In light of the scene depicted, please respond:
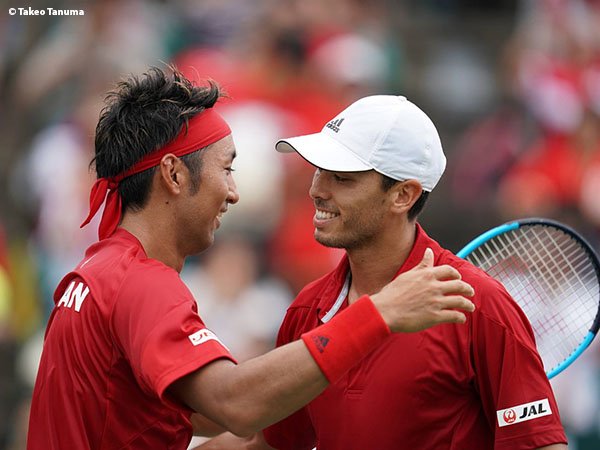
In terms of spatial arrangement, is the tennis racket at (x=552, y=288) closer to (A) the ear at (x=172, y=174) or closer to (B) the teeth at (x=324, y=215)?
(B) the teeth at (x=324, y=215)

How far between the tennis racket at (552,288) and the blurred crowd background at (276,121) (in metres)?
3.69

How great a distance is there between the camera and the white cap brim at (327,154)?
3762 millimetres

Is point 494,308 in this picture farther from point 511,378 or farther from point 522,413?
point 522,413

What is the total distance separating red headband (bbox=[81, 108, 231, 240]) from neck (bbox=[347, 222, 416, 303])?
0.63 meters

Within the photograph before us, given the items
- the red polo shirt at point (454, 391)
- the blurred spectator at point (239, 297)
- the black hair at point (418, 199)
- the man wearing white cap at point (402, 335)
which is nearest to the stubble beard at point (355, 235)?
the man wearing white cap at point (402, 335)

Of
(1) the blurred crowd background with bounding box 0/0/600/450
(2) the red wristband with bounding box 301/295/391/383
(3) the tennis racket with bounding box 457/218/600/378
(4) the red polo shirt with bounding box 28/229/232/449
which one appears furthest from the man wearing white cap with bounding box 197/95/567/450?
(1) the blurred crowd background with bounding box 0/0/600/450

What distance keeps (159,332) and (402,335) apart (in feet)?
2.84

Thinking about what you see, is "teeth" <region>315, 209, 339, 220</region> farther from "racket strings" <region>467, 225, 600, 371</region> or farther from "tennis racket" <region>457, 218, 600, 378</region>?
"racket strings" <region>467, 225, 600, 371</region>

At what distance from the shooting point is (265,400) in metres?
3.19

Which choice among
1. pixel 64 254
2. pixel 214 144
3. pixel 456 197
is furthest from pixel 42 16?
pixel 214 144

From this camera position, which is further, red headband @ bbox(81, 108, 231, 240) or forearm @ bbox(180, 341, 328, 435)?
red headband @ bbox(81, 108, 231, 240)

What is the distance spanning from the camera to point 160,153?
12.0ft

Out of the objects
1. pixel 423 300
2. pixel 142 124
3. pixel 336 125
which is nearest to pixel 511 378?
pixel 423 300

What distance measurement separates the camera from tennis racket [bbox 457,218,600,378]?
4.11m
